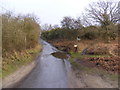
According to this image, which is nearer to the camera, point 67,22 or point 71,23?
point 71,23

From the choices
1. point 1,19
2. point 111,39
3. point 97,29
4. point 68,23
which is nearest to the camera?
point 1,19

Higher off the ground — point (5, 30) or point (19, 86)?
point (5, 30)

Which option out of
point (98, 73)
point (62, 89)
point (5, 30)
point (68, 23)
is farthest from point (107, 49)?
point (68, 23)

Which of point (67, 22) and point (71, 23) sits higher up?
point (67, 22)

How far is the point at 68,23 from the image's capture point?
165 feet

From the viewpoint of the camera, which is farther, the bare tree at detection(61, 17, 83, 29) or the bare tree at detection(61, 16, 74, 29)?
the bare tree at detection(61, 16, 74, 29)

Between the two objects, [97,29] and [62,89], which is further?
[97,29]

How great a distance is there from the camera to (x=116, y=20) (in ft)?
121

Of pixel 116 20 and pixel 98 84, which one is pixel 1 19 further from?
pixel 116 20

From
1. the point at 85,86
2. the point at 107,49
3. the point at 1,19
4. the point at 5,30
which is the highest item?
the point at 1,19

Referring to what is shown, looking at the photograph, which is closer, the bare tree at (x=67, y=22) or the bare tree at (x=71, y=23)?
the bare tree at (x=71, y=23)

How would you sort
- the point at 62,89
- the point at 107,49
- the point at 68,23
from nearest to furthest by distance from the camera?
the point at 62,89
the point at 107,49
the point at 68,23

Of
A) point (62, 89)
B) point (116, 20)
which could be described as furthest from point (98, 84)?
point (116, 20)

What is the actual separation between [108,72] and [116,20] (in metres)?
26.3
